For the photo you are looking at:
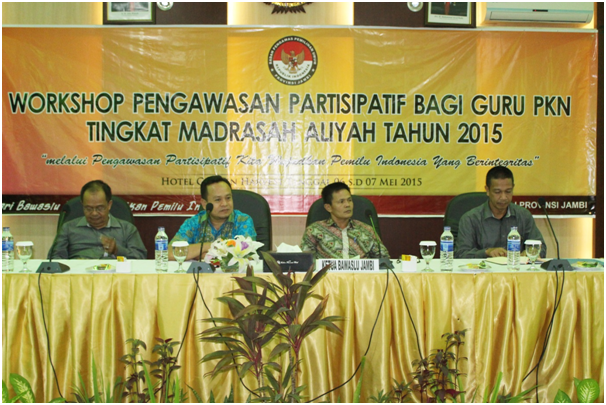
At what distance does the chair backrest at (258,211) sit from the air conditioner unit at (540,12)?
2269mm

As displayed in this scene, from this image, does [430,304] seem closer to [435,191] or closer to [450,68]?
[435,191]

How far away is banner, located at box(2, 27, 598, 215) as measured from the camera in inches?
155

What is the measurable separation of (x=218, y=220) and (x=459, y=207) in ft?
4.63

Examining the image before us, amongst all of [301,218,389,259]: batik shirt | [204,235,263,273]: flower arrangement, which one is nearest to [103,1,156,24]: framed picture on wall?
[301,218,389,259]: batik shirt

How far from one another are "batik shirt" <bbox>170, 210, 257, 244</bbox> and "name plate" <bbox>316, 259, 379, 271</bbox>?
81 centimetres

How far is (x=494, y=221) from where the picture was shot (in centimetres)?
307

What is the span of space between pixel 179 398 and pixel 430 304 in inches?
39.1

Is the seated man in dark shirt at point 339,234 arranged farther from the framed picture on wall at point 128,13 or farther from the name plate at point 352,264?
the framed picture on wall at point 128,13

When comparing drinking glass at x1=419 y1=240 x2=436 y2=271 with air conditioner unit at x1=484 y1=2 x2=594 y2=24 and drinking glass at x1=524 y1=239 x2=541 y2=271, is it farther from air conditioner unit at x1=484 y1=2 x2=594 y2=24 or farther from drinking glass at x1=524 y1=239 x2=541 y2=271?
air conditioner unit at x1=484 y1=2 x2=594 y2=24

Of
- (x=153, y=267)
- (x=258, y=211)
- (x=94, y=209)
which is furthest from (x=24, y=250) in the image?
(x=258, y=211)

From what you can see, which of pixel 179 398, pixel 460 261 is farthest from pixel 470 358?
pixel 179 398

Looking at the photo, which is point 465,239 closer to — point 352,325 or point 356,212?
point 356,212

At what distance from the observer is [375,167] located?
403 centimetres

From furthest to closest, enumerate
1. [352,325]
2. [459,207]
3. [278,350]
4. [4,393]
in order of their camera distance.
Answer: [459,207], [352,325], [4,393], [278,350]
